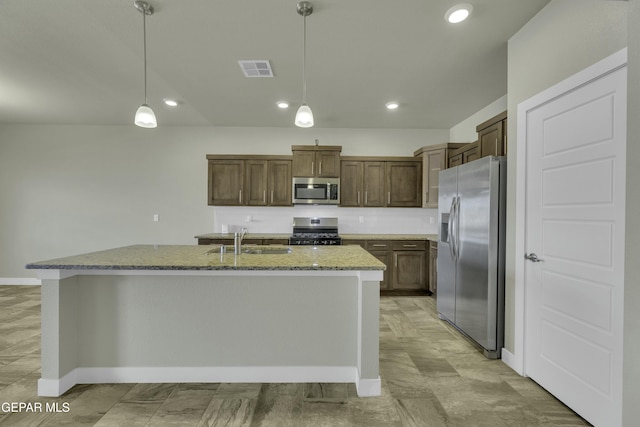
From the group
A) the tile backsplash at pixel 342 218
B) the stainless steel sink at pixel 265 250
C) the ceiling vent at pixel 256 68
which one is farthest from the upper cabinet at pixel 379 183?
the stainless steel sink at pixel 265 250

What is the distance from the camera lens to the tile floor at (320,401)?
6.29ft

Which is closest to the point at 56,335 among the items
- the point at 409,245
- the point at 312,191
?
the point at 312,191

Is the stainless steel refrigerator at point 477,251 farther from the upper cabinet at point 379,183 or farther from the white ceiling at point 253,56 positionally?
the upper cabinet at point 379,183

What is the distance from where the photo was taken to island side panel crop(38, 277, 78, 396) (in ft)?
6.86

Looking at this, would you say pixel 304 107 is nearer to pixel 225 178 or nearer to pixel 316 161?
pixel 316 161

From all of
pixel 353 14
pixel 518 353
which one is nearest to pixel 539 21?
pixel 353 14

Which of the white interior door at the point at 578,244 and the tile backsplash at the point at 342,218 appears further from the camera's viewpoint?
the tile backsplash at the point at 342,218

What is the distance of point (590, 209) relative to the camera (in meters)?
1.89

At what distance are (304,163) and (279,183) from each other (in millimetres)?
513

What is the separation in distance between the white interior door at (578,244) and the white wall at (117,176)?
313 cm

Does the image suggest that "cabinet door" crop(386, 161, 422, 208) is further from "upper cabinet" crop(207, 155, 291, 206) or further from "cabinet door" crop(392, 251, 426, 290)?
"upper cabinet" crop(207, 155, 291, 206)

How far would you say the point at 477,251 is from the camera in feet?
9.57

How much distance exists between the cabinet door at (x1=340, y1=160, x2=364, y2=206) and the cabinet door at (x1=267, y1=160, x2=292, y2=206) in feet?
2.82

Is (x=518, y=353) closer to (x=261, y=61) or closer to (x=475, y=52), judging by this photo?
(x=475, y=52)
